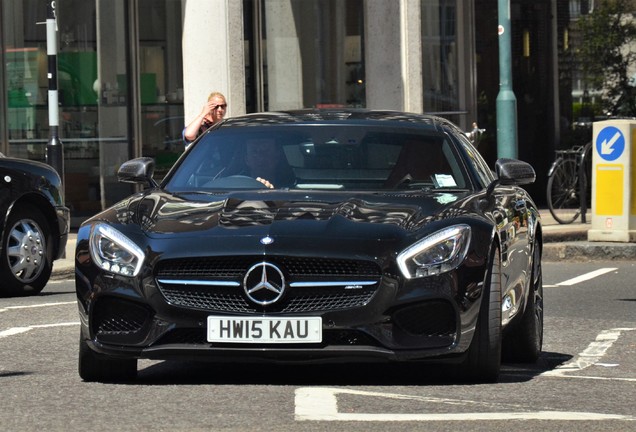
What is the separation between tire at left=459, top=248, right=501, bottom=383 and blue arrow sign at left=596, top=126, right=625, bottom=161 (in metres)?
11.1

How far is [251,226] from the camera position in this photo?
7.67 m

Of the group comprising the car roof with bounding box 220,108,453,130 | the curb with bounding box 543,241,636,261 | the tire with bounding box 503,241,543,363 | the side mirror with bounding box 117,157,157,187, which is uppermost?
the car roof with bounding box 220,108,453,130

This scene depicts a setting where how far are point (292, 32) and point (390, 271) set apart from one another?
54.2 feet

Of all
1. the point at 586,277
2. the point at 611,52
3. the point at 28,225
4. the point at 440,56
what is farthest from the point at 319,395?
the point at 611,52

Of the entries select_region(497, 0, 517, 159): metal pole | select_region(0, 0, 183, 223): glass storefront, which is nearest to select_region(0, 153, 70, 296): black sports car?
select_region(0, 0, 183, 223): glass storefront

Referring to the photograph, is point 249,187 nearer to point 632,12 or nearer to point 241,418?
point 241,418

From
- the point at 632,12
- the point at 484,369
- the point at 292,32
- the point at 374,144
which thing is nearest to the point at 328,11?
the point at 292,32

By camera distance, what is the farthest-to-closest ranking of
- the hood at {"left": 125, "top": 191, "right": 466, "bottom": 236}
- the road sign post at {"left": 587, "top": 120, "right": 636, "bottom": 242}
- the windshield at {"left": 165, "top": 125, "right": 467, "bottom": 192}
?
the road sign post at {"left": 587, "top": 120, "right": 636, "bottom": 242} < the windshield at {"left": 165, "top": 125, "right": 467, "bottom": 192} < the hood at {"left": 125, "top": 191, "right": 466, "bottom": 236}

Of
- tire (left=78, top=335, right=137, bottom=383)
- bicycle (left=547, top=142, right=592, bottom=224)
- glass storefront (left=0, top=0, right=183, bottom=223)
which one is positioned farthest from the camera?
glass storefront (left=0, top=0, right=183, bottom=223)

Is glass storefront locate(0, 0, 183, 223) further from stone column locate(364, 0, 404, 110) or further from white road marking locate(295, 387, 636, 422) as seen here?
white road marking locate(295, 387, 636, 422)

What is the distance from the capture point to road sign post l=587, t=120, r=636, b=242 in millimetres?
18609

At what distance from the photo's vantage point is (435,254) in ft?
24.7

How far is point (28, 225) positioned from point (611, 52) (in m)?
14.5

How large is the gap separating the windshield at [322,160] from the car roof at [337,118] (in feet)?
0.29
